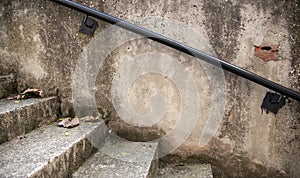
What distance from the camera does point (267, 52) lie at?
5.67 feet

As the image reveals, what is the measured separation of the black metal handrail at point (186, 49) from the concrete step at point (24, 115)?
0.76 meters

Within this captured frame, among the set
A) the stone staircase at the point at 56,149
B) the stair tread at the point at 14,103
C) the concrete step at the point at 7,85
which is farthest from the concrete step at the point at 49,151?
the concrete step at the point at 7,85

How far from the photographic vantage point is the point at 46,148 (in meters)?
1.40

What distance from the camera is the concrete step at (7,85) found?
6.37ft

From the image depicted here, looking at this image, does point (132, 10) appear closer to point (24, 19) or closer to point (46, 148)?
point (24, 19)

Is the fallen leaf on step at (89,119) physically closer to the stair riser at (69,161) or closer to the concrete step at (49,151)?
the concrete step at (49,151)

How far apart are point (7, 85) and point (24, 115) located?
0.53 m

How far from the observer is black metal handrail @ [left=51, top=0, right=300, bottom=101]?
5.26 feet

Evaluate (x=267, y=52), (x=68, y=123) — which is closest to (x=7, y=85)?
(x=68, y=123)

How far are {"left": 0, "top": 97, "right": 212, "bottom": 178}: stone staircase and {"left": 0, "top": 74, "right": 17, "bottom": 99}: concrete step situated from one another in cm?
17

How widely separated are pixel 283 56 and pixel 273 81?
0.62 ft

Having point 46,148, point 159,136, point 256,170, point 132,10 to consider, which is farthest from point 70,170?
point 256,170

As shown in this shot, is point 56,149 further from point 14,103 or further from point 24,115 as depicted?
point 14,103

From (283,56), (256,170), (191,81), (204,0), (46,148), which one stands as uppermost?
(204,0)
